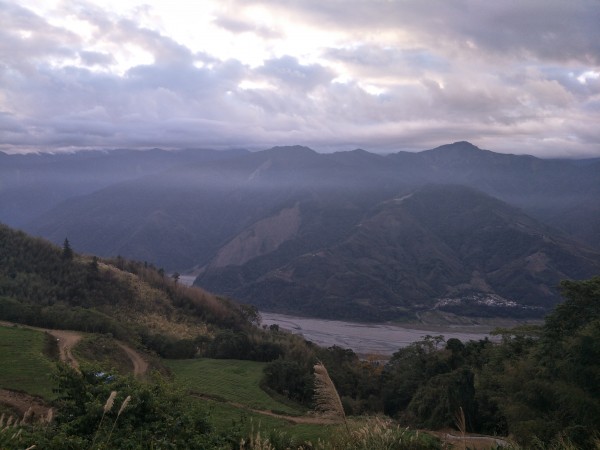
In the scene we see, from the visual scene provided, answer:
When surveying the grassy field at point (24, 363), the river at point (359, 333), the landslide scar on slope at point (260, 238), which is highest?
the grassy field at point (24, 363)

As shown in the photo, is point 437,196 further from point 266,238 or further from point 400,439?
point 400,439

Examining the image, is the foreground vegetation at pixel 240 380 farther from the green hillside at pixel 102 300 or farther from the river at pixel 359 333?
the river at pixel 359 333

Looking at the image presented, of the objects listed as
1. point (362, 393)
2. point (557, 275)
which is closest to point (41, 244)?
point (362, 393)

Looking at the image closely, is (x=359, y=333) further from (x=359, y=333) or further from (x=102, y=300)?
(x=102, y=300)

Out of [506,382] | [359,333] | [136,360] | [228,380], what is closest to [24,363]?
[136,360]

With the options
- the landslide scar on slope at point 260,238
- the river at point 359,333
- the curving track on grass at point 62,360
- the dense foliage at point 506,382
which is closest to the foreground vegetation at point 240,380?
the dense foliage at point 506,382
